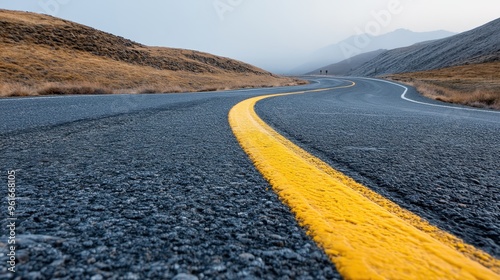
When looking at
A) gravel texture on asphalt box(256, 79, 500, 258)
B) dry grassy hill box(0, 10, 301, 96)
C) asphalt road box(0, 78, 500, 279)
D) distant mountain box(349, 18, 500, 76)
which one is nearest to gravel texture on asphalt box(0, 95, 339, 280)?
asphalt road box(0, 78, 500, 279)

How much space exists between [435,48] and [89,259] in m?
79.1

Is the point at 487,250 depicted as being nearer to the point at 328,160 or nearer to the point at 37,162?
the point at 328,160

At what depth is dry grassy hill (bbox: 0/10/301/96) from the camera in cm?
1535

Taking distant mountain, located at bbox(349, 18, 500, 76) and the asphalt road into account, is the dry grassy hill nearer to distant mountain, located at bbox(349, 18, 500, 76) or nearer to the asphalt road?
the asphalt road

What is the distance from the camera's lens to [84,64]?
23.1 meters

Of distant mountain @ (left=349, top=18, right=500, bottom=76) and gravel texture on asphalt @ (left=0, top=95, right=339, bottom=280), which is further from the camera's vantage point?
distant mountain @ (left=349, top=18, right=500, bottom=76)

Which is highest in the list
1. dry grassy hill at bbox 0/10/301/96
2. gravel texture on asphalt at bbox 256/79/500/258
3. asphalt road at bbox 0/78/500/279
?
dry grassy hill at bbox 0/10/301/96

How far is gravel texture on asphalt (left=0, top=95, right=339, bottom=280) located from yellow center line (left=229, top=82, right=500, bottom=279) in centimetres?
6

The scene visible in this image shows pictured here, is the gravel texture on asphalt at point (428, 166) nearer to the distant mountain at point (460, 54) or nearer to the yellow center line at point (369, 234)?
the yellow center line at point (369, 234)

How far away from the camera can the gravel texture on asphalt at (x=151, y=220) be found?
711mm

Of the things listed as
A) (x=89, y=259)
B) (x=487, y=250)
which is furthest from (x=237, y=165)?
(x=487, y=250)

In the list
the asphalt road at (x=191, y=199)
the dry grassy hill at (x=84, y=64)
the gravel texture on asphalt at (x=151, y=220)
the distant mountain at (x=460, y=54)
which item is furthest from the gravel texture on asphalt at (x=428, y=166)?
the distant mountain at (x=460, y=54)

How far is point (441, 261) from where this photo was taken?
0.75m

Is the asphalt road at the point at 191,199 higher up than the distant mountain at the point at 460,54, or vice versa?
the distant mountain at the point at 460,54
